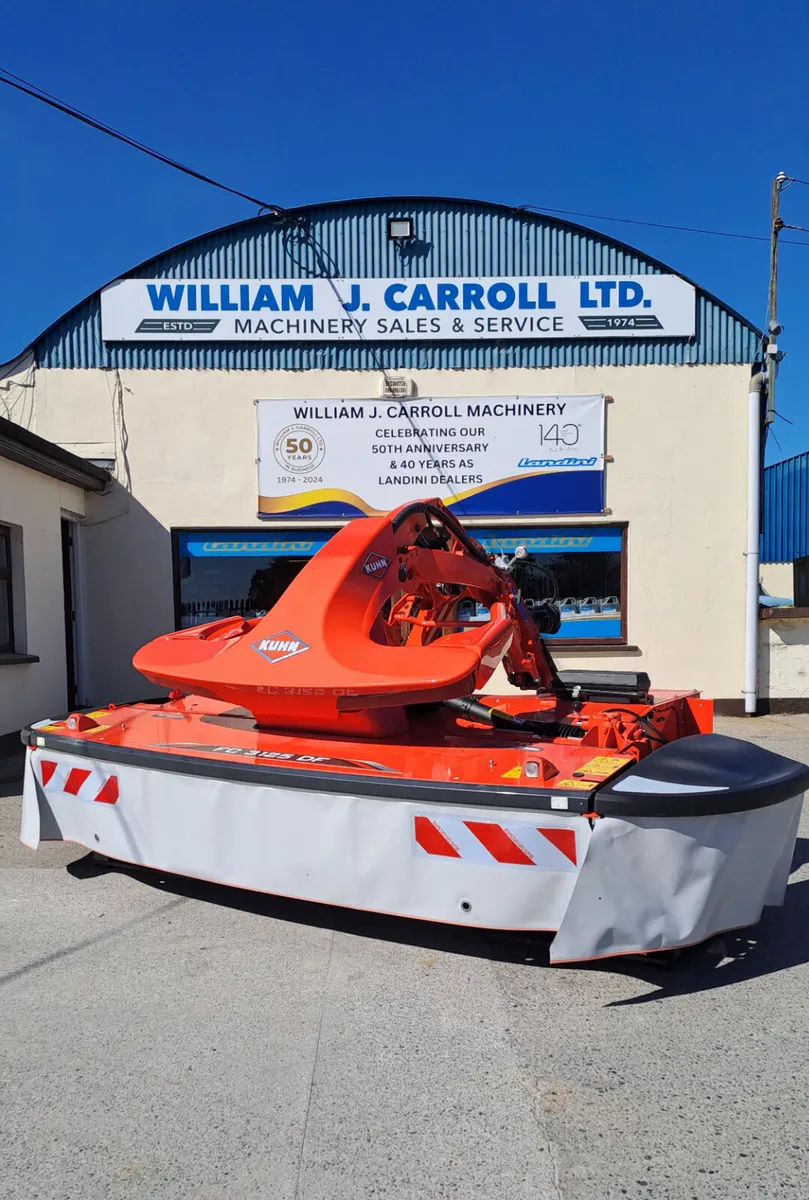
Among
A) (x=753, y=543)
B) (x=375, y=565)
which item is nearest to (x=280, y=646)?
(x=375, y=565)

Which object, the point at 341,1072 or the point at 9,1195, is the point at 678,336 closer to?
the point at 341,1072

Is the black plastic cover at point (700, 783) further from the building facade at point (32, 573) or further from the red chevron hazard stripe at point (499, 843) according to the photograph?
the building facade at point (32, 573)

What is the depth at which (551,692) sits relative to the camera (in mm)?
5406

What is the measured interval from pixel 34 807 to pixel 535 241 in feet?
28.7

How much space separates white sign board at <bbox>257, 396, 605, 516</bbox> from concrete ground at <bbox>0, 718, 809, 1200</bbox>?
21.3ft

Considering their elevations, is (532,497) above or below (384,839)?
above

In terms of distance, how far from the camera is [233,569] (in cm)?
999

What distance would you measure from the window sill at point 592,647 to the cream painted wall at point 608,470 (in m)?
0.08

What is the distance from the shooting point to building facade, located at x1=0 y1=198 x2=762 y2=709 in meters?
9.83

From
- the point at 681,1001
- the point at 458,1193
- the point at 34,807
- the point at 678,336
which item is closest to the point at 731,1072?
the point at 681,1001

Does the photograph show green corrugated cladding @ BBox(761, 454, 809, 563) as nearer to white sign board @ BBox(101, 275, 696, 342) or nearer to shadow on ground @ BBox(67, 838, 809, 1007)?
white sign board @ BBox(101, 275, 696, 342)

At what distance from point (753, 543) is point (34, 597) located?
8350mm

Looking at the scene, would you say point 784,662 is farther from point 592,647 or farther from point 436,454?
point 436,454

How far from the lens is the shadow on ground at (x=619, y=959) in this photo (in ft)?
11.1
